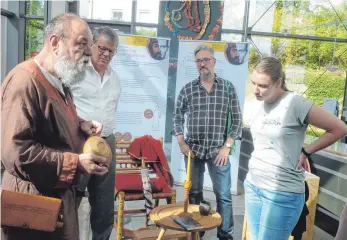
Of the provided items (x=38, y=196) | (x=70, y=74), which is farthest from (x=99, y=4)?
Result: (x=38, y=196)

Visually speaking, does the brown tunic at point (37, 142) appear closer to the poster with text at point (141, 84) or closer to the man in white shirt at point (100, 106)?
the man in white shirt at point (100, 106)

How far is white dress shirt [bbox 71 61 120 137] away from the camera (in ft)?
7.07

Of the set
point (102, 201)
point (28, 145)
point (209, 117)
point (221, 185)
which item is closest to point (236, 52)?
point (209, 117)

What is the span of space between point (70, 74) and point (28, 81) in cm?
18

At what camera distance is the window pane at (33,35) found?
4844 millimetres

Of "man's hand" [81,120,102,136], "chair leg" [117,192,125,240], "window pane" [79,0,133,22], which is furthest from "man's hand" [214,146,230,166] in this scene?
"window pane" [79,0,133,22]

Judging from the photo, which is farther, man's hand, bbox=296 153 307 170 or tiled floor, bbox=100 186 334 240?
tiled floor, bbox=100 186 334 240

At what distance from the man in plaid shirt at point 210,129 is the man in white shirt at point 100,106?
A: 2.40 ft

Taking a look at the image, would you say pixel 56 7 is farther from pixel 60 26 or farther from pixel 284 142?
pixel 284 142

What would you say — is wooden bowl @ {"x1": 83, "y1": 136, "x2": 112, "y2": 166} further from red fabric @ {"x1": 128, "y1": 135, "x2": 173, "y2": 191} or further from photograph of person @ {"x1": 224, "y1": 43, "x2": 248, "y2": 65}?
photograph of person @ {"x1": 224, "y1": 43, "x2": 248, "y2": 65}

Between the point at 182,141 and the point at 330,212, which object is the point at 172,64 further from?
the point at 330,212

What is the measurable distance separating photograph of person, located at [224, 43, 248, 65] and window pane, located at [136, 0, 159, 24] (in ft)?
5.04

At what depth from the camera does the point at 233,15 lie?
5.18 m

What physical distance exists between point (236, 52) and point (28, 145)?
3.22 meters
